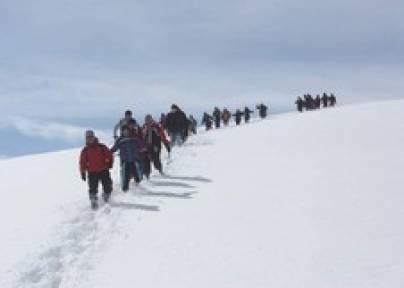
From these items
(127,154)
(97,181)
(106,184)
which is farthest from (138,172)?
(97,181)

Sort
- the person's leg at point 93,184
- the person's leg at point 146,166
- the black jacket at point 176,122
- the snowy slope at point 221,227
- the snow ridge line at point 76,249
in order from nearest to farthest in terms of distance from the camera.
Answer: the snowy slope at point 221,227, the snow ridge line at point 76,249, the person's leg at point 93,184, the person's leg at point 146,166, the black jacket at point 176,122

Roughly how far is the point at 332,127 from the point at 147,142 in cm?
1730

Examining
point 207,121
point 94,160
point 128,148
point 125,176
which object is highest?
point 207,121

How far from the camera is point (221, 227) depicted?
14.6m

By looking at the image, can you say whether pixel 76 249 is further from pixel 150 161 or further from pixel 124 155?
pixel 150 161

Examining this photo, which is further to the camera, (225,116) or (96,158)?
(225,116)

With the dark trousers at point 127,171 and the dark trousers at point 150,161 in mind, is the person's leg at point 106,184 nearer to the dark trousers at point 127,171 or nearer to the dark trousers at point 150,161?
the dark trousers at point 127,171

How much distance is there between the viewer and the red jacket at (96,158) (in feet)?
56.2

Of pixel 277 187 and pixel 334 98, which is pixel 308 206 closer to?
pixel 277 187

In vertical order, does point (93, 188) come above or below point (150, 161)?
below

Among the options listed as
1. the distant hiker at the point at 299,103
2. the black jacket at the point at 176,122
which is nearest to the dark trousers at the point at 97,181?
the black jacket at the point at 176,122

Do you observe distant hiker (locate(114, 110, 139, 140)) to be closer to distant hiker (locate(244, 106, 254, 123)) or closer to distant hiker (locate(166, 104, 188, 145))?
distant hiker (locate(166, 104, 188, 145))

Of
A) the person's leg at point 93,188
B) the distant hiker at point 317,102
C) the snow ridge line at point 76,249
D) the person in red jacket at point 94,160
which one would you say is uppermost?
the distant hiker at point 317,102

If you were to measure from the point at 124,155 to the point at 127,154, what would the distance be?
79 millimetres
